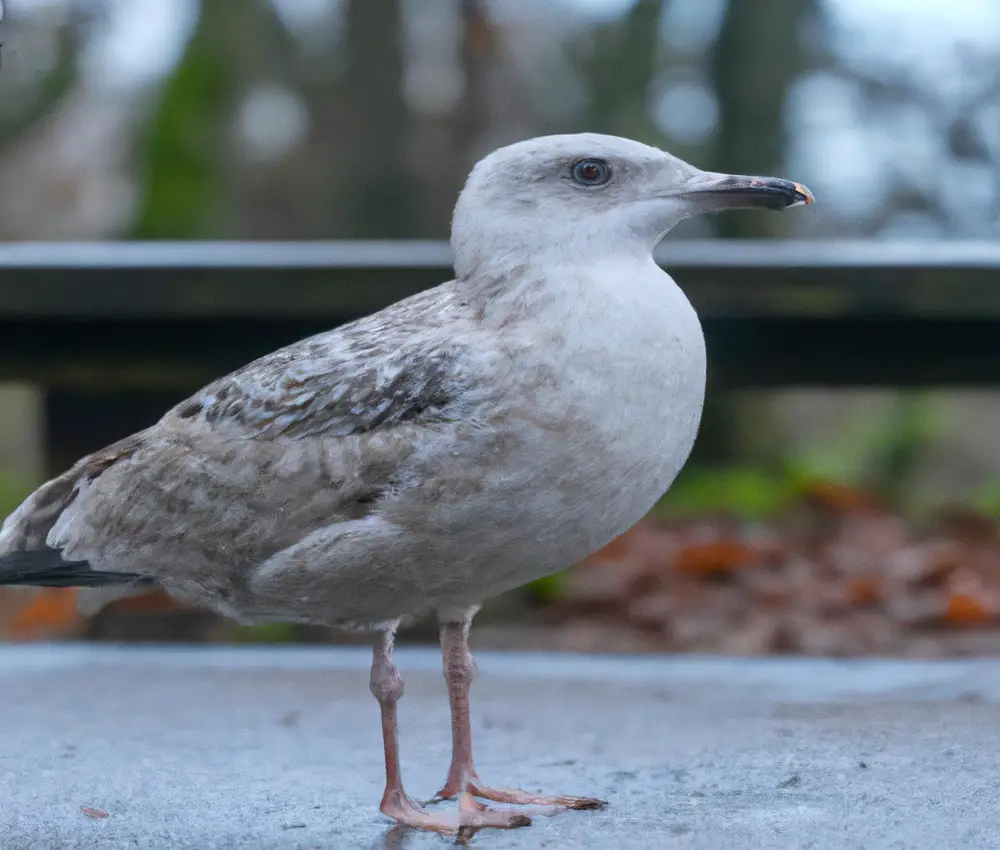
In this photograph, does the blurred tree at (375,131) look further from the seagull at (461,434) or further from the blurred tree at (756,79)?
the seagull at (461,434)

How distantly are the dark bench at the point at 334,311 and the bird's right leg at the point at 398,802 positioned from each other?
83.6 inches

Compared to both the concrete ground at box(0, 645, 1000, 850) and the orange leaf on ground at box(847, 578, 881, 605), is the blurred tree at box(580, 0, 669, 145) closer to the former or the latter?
the orange leaf on ground at box(847, 578, 881, 605)

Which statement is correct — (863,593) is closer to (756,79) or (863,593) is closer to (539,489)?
(539,489)

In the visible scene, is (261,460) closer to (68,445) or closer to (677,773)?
(677,773)

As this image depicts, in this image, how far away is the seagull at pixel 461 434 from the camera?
2480 millimetres

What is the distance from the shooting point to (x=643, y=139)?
11023mm

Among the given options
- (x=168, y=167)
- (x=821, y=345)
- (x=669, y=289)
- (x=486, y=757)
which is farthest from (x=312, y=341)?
(x=168, y=167)

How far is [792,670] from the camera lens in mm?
4629

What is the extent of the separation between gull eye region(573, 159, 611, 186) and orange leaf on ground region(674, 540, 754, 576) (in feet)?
15.0

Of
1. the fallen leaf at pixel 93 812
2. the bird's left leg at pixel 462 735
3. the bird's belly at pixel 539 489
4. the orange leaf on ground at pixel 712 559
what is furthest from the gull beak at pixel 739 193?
the orange leaf on ground at pixel 712 559

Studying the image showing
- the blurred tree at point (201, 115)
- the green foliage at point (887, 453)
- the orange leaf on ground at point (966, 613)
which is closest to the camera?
the orange leaf on ground at point (966, 613)

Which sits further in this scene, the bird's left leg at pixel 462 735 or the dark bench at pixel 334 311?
the dark bench at pixel 334 311

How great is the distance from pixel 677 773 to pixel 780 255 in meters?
2.25

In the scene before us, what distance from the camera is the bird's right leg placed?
277cm
